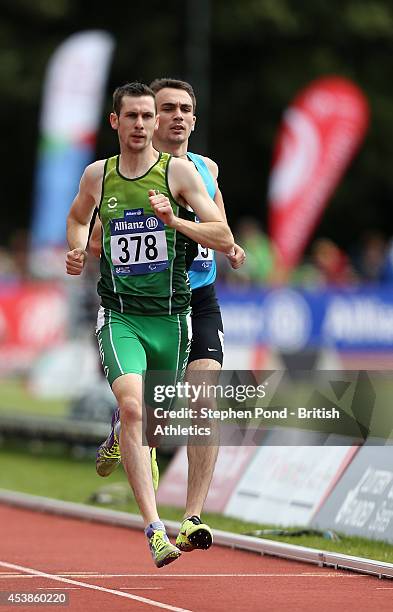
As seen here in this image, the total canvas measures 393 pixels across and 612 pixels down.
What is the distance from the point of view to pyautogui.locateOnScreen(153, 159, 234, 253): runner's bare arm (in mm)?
8391

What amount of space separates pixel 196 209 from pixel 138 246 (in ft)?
1.23

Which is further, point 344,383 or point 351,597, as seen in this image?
point 344,383

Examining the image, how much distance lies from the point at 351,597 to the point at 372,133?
38526 millimetres

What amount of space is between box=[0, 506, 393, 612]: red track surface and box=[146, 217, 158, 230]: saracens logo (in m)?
1.97

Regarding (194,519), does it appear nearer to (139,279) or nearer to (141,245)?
(139,279)

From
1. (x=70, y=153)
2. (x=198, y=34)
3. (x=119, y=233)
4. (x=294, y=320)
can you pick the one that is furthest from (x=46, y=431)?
(x=198, y=34)

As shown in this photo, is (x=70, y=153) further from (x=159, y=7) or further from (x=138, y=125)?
(x=138, y=125)


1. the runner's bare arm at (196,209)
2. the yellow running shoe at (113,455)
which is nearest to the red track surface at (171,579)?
the yellow running shoe at (113,455)

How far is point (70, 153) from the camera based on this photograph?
99.5 feet

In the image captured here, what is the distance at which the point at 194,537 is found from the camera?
8.57 m

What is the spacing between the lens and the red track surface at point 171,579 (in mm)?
8000

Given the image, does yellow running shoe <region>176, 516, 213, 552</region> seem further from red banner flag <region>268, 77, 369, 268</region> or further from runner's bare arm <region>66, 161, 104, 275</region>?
red banner flag <region>268, 77, 369, 268</region>

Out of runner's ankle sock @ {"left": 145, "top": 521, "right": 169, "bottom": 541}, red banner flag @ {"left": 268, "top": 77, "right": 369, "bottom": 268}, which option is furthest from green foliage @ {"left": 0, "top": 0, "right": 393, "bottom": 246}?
runner's ankle sock @ {"left": 145, "top": 521, "right": 169, "bottom": 541}

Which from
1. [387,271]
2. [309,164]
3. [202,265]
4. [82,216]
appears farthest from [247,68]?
[82,216]
